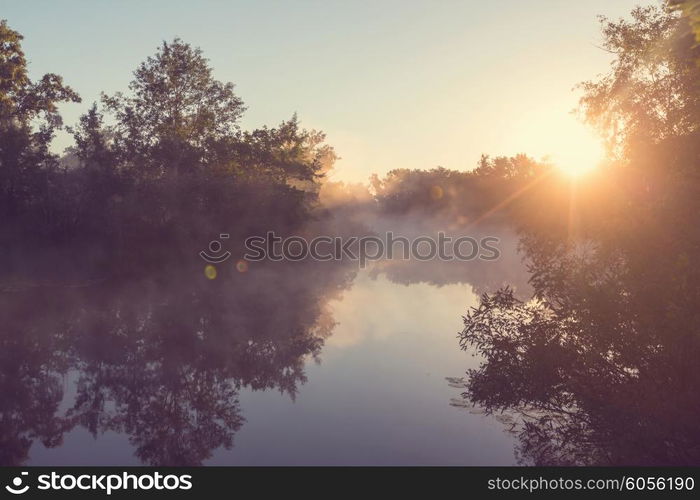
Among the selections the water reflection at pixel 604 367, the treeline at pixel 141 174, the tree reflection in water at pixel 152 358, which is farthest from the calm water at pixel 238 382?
the treeline at pixel 141 174

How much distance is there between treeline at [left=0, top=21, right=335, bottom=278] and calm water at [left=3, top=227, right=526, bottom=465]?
829 centimetres

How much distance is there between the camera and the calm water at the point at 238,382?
11.0 m

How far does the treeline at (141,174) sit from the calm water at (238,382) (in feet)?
27.2

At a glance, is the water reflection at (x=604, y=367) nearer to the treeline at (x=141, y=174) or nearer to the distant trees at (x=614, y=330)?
the distant trees at (x=614, y=330)

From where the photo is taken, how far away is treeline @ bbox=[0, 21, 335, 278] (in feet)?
121

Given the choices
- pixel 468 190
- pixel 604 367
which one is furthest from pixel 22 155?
pixel 468 190

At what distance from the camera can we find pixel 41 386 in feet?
48.1

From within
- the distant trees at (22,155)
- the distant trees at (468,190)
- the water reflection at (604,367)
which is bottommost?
the water reflection at (604,367)

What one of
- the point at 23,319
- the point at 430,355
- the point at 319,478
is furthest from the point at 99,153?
the point at 319,478

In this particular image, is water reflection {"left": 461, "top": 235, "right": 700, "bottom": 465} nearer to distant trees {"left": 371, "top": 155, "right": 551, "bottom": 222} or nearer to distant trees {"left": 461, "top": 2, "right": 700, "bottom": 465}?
distant trees {"left": 461, "top": 2, "right": 700, "bottom": 465}

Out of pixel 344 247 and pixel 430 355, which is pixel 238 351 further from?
pixel 344 247

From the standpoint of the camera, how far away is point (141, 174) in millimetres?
43781

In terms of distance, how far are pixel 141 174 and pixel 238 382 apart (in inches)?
1264

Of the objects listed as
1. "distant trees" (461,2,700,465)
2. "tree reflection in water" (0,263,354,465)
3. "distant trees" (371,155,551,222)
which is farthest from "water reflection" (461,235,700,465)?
"distant trees" (371,155,551,222)
